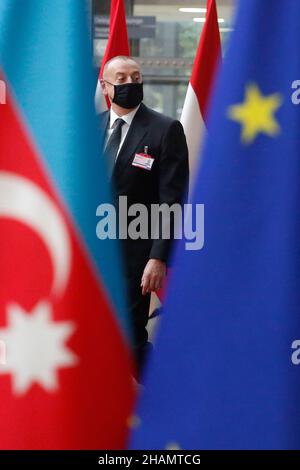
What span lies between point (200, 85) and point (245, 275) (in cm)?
437

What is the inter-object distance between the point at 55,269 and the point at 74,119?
27cm

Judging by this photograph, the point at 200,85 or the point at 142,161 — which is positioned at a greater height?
the point at 200,85

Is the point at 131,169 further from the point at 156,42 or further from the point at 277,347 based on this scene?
the point at 156,42

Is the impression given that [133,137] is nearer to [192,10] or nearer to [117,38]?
[117,38]

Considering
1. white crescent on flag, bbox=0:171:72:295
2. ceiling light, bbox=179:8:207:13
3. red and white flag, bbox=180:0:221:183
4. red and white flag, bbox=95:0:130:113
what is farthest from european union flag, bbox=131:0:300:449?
ceiling light, bbox=179:8:207:13

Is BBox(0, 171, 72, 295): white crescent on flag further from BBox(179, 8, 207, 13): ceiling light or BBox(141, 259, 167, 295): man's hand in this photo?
BBox(179, 8, 207, 13): ceiling light

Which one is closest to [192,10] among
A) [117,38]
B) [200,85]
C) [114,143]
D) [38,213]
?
[117,38]

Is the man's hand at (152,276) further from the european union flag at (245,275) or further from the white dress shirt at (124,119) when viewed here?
the european union flag at (245,275)

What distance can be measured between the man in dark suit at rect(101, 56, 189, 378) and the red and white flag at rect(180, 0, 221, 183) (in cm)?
140

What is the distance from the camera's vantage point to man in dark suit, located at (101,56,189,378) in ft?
13.8

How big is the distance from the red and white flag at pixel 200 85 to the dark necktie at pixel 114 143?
1424 mm

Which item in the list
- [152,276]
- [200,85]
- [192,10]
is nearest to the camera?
[152,276]

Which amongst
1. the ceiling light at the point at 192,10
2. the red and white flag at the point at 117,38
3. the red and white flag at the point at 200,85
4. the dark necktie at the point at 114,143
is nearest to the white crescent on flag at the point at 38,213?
the dark necktie at the point at 114,143

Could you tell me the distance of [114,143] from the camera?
430cm
